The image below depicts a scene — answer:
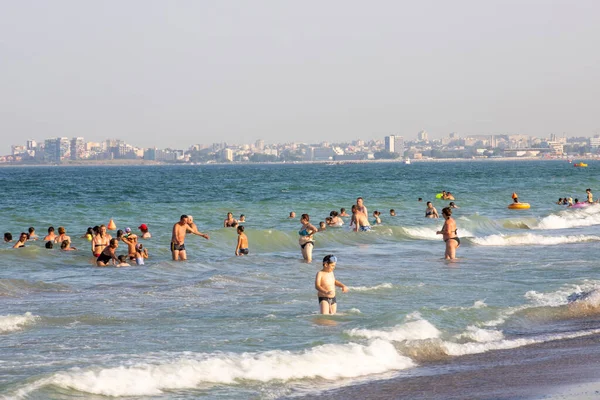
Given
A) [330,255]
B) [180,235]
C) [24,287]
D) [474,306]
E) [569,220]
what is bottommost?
[24,287]

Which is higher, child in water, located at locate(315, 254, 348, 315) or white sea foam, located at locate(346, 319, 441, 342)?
child in water, located at locate(315, 254, 348, 315)

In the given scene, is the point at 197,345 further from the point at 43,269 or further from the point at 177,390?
the point at 43,269

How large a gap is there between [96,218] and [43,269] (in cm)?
2055

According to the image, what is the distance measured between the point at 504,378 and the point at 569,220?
99.5ft

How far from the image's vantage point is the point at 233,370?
34.5ft

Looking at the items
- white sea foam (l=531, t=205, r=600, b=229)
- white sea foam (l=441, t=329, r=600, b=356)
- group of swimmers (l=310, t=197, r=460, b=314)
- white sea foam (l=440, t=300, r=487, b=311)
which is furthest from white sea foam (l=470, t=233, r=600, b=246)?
white sea foam (l=441, t=329, r=600, b=356)

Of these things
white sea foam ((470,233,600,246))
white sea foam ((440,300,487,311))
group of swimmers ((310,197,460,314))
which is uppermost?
group of swimmers ((310,197,460,314))

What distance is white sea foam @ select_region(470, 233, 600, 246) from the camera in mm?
28303

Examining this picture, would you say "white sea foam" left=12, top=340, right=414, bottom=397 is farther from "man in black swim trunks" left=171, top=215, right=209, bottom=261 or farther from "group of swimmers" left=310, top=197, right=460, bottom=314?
"man in black swim trunks" left=171, top=215, right=209, bottom=261

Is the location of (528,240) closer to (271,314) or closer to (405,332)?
(271,314)

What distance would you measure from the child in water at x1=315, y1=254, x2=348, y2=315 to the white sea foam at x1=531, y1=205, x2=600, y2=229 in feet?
82.1

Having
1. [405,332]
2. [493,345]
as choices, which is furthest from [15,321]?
[493,345]

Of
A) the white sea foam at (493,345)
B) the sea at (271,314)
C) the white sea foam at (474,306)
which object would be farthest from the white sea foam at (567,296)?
the white sea foam at (493,345)

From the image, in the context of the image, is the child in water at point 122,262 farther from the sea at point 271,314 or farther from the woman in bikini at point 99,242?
the woman in bikini at point 99,242
